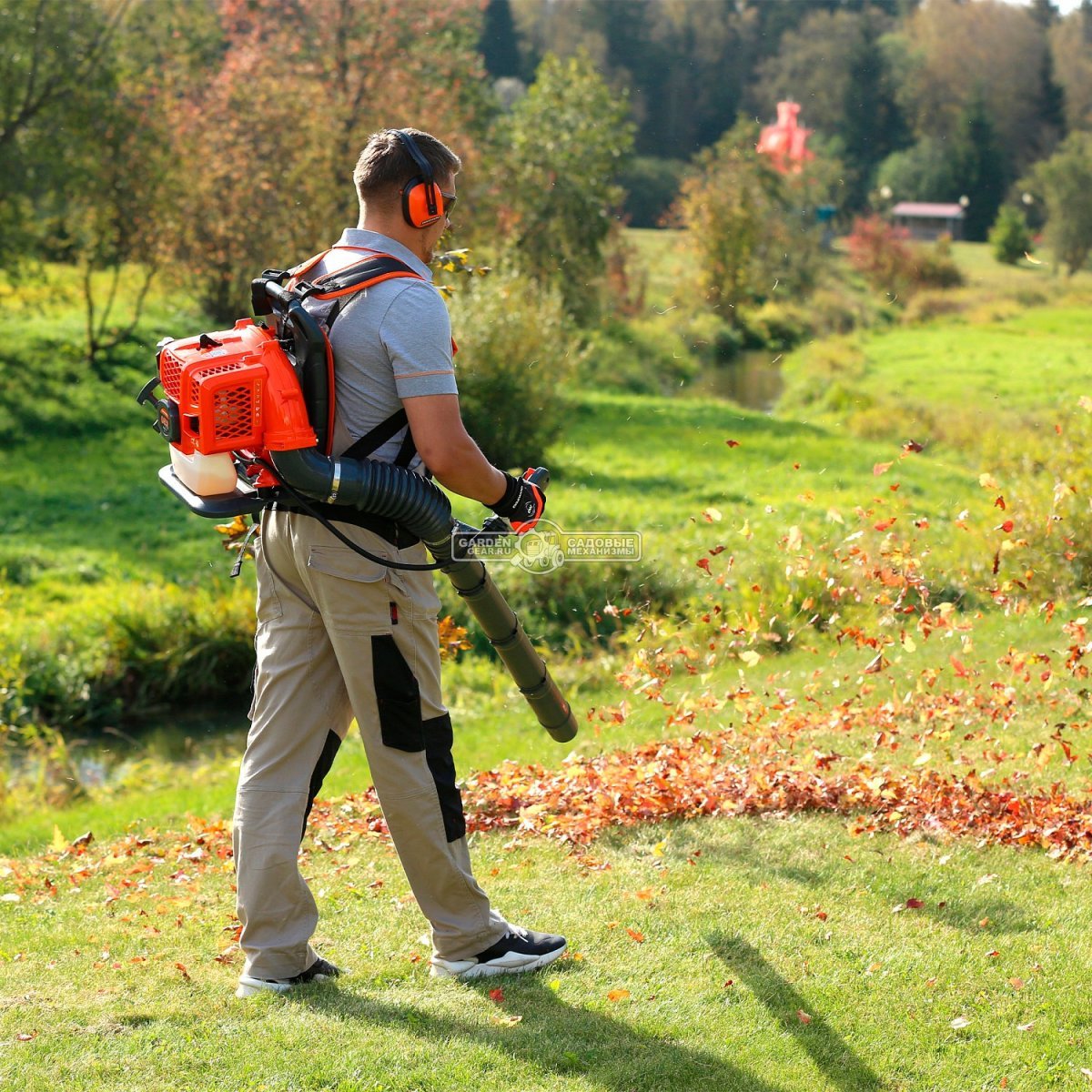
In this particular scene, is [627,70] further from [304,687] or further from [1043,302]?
[304,687]

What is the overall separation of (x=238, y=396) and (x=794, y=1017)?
7.15 ft

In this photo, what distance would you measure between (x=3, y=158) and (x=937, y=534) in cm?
1379

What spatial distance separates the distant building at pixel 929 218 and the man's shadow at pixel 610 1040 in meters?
41.2

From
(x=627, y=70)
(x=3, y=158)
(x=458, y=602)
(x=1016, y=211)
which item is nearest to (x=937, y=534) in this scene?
(x=458, y=602)

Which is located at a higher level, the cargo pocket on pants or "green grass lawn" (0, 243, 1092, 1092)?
the cargo pocket on pants

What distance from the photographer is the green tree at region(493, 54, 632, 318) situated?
85.1 feet

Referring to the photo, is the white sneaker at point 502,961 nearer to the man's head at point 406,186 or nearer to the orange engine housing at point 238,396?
the orange engine housing at point 238,396

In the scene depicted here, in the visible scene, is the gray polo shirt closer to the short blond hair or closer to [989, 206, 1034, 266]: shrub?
the short blond hair

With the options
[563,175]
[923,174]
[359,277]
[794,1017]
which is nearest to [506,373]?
[359,277]

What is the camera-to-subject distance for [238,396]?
322 cm

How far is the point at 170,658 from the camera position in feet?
35.3

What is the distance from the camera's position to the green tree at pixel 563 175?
25953 millimetres

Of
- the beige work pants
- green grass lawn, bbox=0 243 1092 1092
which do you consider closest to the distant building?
green grass lawn, bbox=0 243 1092 1092

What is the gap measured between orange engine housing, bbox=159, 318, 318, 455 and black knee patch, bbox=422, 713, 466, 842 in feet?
Result: 2.84
